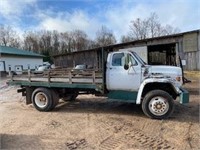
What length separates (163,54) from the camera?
29.1 meters

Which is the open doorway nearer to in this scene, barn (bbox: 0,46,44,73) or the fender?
barn (bbox: 0,46,44,73)

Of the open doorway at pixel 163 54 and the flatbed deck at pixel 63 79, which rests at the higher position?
the open doorway at pixel 163 54

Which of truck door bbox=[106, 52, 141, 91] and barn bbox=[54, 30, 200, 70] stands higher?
barn bbox=[54, 30, 200, 70]

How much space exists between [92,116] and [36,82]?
2907 millimetres

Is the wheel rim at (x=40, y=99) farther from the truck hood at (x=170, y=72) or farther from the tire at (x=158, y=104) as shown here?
the truck hood at (x=170, y=72)

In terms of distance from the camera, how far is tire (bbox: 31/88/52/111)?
935 cm

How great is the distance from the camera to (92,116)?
834 cm

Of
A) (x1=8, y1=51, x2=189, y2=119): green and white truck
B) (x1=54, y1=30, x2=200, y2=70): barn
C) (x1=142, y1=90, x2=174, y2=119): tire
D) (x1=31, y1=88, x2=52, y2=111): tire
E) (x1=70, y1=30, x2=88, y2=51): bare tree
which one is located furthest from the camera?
(x1=70, y1=30, x2=88, y2=51): bare tree

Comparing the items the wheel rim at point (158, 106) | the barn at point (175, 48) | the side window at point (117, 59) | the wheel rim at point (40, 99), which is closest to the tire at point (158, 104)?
the wheel rim at point (158, 106)

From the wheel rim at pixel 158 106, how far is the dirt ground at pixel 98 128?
310 millimetres

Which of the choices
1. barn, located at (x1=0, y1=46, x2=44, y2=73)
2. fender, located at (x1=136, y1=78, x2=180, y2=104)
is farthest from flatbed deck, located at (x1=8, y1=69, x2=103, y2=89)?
barn, located at (x1=0, y1=46, x2=44, y2=73)

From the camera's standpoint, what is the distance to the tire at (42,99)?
30.7ft

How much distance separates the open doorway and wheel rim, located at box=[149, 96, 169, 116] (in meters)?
17.3

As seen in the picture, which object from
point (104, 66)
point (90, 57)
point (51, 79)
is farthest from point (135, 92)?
point (90, 57)
